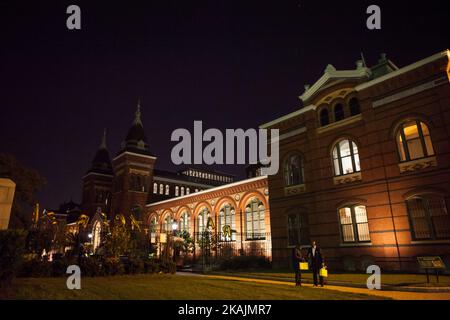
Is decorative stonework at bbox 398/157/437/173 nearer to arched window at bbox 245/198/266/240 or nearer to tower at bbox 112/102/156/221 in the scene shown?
arched window at bbox 245/198/266/240

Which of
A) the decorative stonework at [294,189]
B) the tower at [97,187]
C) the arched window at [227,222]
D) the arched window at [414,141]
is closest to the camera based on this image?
the arched window at [414,141]

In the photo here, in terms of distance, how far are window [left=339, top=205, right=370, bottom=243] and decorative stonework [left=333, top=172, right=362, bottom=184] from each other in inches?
63.2

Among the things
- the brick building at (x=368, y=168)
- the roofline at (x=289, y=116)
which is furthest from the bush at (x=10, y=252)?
the roofline at (x=289, y=116)

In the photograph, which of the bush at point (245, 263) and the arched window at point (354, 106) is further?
the bush at point (245, 263)

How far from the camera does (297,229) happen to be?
20.2 m

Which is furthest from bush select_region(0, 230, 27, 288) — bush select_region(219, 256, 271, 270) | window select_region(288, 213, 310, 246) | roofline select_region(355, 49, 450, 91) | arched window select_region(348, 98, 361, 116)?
roofline select_region(355, 49, 450, 91)

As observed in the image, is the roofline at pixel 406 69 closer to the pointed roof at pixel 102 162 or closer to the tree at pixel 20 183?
the tree at pixel 20 183

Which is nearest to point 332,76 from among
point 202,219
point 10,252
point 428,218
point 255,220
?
point 428,218

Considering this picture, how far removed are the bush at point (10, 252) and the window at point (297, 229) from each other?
52.9 ft

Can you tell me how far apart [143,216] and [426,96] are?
3932cm

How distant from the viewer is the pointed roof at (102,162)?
5697 cm

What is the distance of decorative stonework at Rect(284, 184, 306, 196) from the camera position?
66.6ft

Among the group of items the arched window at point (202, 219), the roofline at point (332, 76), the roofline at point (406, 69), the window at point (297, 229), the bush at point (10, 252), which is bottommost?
the bush at point (10, 252)
